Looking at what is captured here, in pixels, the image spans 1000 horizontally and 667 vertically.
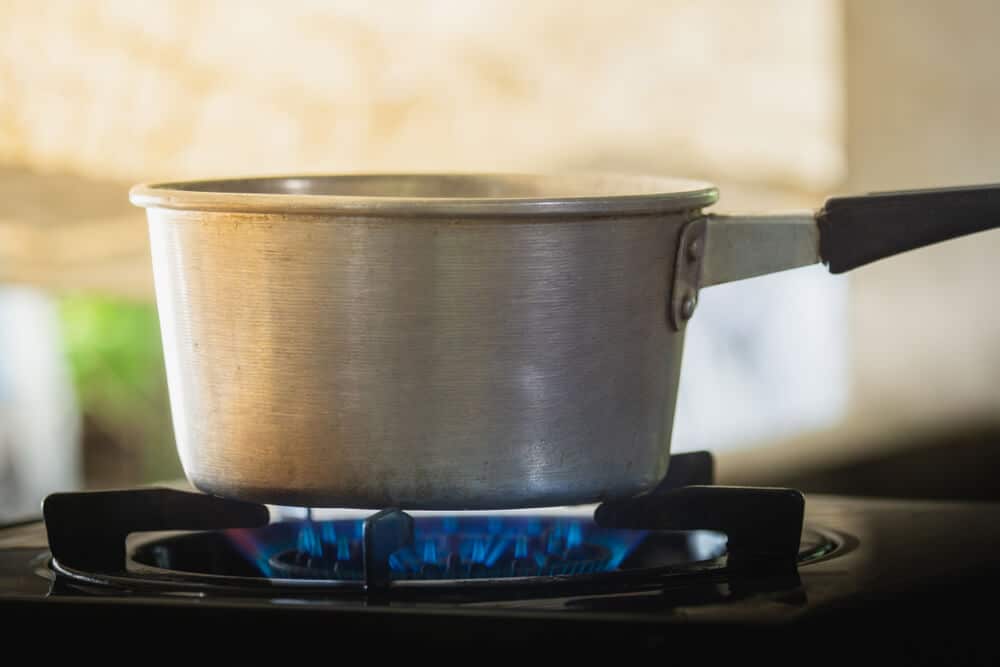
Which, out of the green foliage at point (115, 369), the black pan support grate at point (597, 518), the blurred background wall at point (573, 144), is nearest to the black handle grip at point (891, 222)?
the black pan support grate at point (597, 518)

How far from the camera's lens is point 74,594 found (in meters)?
0.65

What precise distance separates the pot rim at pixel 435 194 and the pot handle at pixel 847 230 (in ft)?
0.09

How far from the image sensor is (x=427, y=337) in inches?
24.5

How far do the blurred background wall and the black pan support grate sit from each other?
1.03 feet

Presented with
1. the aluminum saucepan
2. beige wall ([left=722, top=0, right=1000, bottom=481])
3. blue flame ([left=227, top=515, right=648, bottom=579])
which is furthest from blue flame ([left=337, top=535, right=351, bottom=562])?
beige wall ([left=722, top=0, right=1000, bottom=481])

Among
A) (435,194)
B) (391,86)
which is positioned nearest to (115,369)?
(391,86)

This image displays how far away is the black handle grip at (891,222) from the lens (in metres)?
0.71

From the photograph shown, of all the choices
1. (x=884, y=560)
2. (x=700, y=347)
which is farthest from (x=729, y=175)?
(x=884, y=560)

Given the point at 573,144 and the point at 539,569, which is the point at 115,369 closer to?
the point at 573,144

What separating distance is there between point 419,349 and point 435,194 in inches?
9.5

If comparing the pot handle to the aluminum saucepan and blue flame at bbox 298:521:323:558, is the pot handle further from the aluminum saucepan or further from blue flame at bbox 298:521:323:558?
blue flame at bbox 298:521:323:558

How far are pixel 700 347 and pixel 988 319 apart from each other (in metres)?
0.53

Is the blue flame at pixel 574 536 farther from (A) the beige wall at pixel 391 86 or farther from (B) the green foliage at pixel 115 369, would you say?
(B) the green foliage at pixel 115 369

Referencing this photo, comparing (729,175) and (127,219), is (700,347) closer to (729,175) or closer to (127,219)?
(729,175)
